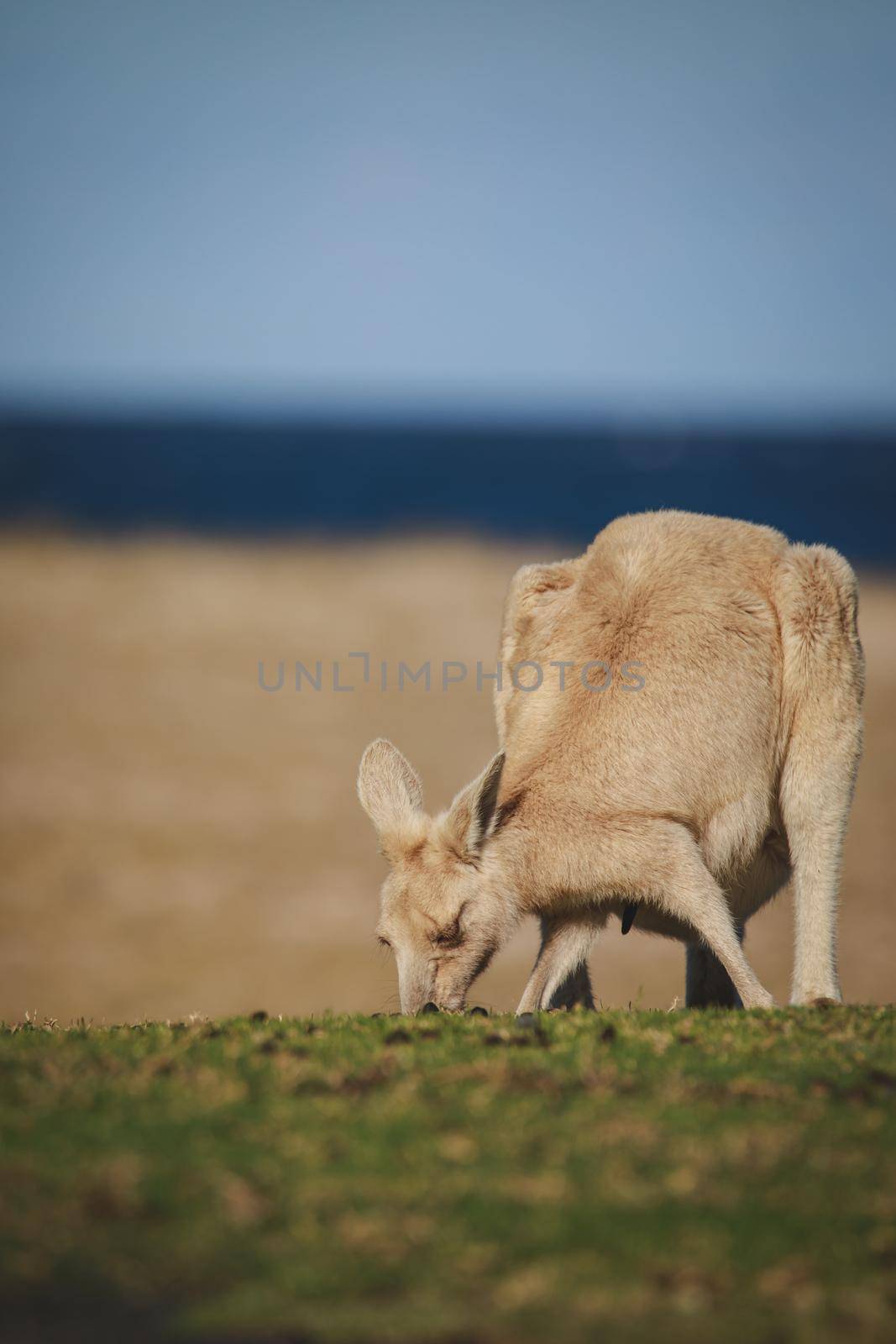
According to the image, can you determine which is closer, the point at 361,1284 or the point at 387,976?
the point at 361,1284

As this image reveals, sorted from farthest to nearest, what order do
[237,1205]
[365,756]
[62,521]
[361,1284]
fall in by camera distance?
1. [62,521]
2. [365,756]
3. [237,1205]
4. [361,1284]

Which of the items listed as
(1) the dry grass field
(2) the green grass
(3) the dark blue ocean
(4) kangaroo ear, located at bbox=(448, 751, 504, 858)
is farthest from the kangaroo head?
(3) the dark blue ocean

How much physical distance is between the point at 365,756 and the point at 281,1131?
2.43 meters

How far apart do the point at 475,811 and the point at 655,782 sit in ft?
2.29

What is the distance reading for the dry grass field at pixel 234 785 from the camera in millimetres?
12703

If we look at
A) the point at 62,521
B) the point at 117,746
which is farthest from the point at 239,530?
the point at 117,746

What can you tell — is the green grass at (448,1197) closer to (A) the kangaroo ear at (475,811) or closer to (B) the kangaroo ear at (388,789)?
(A) the kangaroo ear at (475,811)

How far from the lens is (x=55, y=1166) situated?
2.87m

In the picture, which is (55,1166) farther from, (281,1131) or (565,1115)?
(565,1115)

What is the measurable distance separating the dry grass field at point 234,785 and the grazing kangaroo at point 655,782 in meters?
0.82

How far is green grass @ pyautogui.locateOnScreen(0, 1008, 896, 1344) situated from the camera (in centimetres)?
239

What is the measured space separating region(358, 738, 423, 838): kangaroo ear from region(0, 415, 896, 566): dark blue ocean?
35669 millimetres

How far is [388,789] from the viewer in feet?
17.5

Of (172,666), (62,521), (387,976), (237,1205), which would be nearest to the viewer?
(237,1205)
